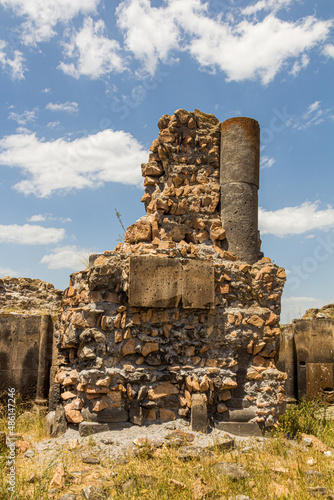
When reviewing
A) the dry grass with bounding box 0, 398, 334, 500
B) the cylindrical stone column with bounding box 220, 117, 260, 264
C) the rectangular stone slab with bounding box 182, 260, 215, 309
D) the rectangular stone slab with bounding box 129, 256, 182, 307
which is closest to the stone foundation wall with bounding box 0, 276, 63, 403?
the rectangular stone slab with bounding box 129, 256, 182, 307

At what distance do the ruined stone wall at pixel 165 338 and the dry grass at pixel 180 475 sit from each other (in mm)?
610

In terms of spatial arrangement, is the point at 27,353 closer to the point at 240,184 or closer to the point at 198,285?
the point at 198,285

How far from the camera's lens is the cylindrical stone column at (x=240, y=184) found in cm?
591

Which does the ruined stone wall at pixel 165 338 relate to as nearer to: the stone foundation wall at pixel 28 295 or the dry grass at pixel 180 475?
the dry grass at pixel 180 475

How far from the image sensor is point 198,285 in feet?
16.6

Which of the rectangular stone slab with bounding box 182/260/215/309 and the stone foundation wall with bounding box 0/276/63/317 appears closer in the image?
the rectangular stone slab with bounding box 182/260/215/309

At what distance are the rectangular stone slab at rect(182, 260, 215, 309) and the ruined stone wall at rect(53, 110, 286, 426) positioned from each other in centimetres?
1

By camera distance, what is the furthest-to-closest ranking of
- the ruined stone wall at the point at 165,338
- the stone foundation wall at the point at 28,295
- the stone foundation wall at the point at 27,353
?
the stone foundation wall at the point at 28,295, the stone foundation wall at the point at 27,353, the ruined stone wall at the point at 165,338

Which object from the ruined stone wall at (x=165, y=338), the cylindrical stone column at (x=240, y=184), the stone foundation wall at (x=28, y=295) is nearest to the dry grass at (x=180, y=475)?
the ruined stone wall at (x=165, y=338)

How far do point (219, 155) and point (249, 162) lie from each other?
17.6 inches

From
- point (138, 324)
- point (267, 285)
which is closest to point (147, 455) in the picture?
point (138, 324)

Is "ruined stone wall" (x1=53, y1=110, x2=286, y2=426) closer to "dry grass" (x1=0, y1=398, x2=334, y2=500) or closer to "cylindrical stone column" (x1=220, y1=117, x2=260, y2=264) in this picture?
"cylindrical stone column" (x1=220, y1=117, x2=260, y2=264)

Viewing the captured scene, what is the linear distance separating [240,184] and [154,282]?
2.09 metres

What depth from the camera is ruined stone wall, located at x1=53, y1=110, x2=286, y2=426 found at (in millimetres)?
4750
